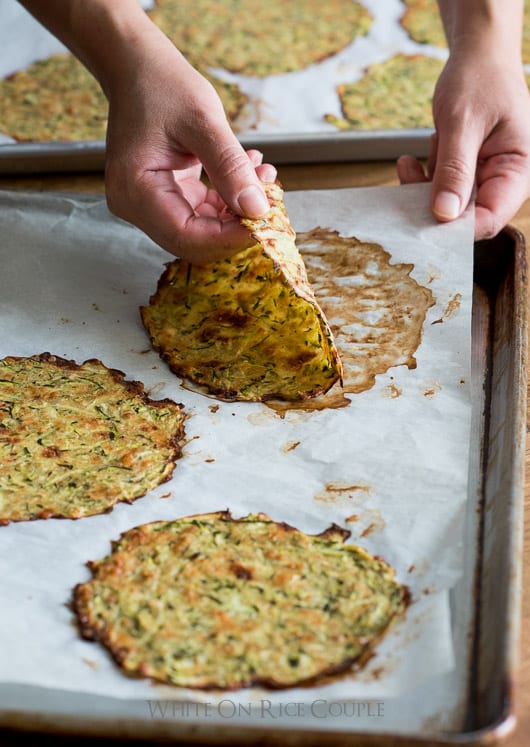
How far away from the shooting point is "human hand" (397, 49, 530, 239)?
112 inches

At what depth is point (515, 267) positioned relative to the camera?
2.70 meters

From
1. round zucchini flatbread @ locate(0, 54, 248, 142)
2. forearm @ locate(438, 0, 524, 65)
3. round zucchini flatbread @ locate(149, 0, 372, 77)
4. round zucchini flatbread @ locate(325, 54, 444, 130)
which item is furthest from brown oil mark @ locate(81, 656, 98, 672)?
round zucchini flatbread @ locate(149, 0, 372, 77)

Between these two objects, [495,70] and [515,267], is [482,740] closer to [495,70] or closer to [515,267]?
[515,267]

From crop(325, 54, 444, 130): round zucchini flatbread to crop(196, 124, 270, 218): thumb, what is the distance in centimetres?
136

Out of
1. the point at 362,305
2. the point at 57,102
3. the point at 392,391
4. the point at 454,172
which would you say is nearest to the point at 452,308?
the point at 362,305

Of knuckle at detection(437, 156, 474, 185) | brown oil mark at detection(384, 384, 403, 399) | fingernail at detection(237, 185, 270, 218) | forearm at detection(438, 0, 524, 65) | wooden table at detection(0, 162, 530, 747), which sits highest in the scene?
forearm at detection(438, 0, 524, 65)

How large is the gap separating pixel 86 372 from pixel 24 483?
1.44 ft

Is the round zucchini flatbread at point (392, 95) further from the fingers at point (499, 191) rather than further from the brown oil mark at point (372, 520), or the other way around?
the brown oil mark at point (372, 520)

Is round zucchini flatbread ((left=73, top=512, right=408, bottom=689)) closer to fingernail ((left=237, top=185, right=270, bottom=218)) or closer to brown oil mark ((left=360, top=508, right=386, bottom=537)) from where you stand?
brown oil mark ((left=360, top=508, right=386, bottom=537))

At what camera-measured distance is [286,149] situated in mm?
3395

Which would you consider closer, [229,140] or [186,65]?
[229,140]

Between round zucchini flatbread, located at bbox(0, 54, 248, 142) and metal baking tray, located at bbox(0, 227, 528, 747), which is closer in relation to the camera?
metal baking tray, located at bbox(0, 227, 528, 747)

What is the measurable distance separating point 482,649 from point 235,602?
452 millimetres

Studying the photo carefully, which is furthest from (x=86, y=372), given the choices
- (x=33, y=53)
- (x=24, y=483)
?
(x=33, y=53)
